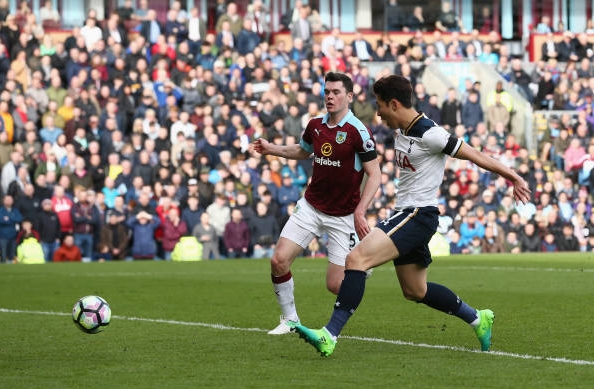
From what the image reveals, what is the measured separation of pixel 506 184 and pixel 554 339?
1923 cm

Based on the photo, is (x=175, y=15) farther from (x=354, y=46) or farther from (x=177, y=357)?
(x=177, y=357)

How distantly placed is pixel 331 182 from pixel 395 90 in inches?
69.8

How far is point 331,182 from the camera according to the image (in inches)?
459

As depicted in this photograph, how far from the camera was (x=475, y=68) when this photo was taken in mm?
35031

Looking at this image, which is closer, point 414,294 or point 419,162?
point 419,162

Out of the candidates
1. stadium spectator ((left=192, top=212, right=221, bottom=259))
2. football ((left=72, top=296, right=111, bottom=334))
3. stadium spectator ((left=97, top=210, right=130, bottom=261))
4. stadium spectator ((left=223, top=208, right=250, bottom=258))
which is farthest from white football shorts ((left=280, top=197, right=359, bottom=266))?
stadium spectator ((left=223, top=208, right=250, bottom=258))

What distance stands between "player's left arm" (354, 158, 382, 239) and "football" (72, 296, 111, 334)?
2302 millimetres

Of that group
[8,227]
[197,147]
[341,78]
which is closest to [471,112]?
[197,147]

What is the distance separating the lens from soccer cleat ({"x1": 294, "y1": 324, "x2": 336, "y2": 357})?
9383mm

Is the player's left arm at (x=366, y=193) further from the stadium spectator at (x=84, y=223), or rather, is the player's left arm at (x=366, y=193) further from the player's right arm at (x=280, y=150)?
the stadium spectator at (x=84, y=223)

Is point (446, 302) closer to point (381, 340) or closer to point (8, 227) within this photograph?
point (381, 340)

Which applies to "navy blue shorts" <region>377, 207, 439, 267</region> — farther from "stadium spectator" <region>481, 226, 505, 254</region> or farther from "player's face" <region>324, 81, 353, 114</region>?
"stadium spectator" <region>481, 226, 505, 254</region>

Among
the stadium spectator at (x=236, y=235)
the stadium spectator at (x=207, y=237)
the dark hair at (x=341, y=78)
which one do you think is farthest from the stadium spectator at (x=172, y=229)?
the dark hair at (x=341, y=78)

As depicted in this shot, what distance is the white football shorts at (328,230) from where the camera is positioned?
11.8 m
